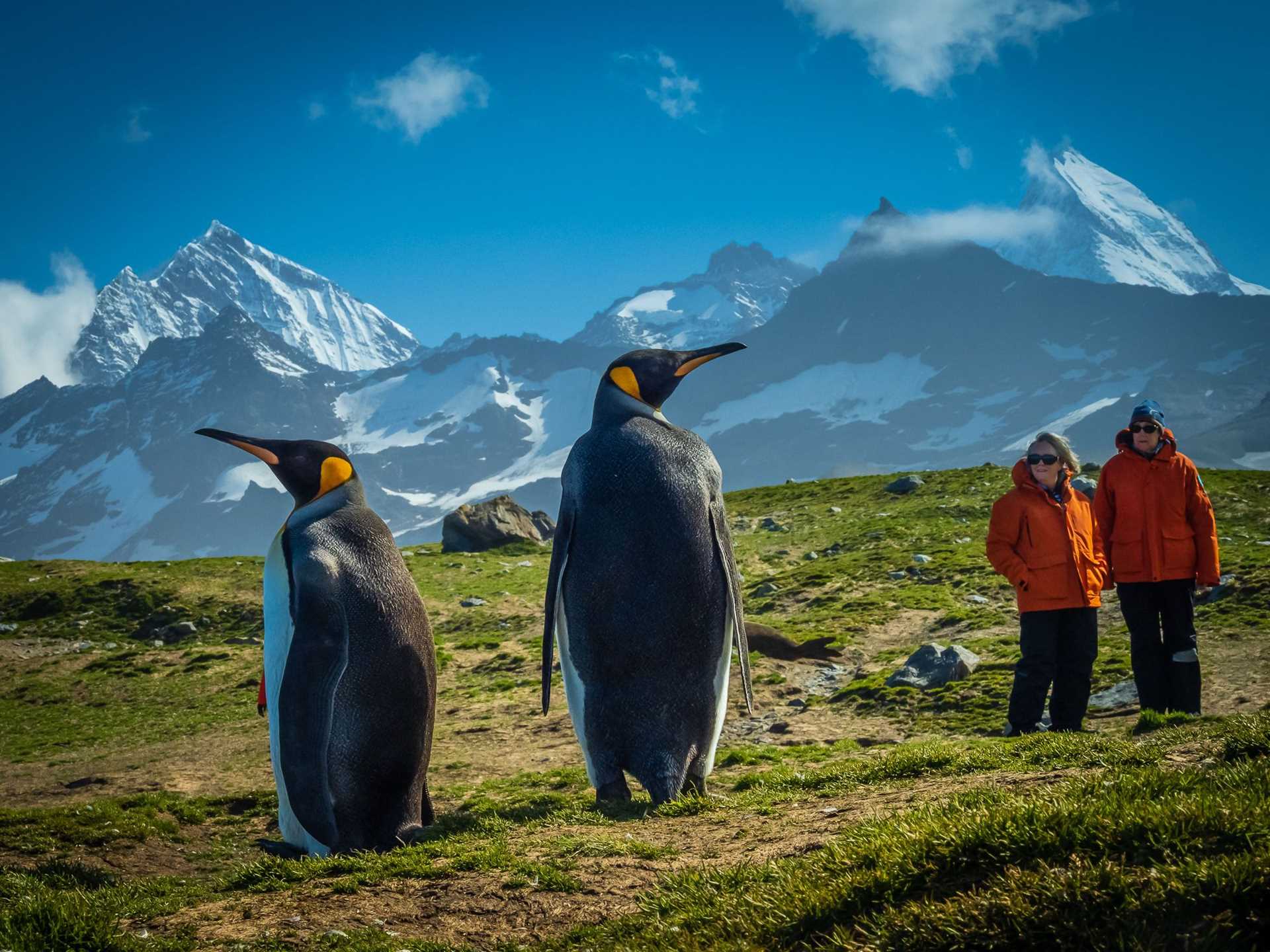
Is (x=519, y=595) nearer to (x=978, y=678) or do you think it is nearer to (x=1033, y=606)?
(x=978, y=678)

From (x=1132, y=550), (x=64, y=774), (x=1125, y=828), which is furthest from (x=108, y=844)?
(x=1132, y=550)

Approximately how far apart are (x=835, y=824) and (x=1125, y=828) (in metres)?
1.79

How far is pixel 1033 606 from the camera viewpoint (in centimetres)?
795

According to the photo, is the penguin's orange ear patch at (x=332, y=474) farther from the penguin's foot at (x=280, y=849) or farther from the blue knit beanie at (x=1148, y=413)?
the blue knit beanie at (x=1148, y=413)

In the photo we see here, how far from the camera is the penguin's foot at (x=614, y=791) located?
22.3 ft

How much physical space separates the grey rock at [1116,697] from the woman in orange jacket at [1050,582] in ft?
4.92

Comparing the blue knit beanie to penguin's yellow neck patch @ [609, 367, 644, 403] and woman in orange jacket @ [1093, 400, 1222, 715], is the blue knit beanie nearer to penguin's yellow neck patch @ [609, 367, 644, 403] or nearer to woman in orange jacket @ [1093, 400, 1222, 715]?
woman in orange jacket @ [1093, 400, 1222, 715]

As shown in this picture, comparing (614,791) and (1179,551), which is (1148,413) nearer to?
(1179,551)

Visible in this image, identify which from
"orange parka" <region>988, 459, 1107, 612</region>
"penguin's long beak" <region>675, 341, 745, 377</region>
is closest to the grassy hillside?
"orange parka" <region>988, 459, 1107, 612</region>

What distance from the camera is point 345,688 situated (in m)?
6.66

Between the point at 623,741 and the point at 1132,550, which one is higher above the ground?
the point at 1132,550

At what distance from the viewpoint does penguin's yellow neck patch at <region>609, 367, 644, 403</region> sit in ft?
26.1

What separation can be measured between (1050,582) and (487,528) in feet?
68.1

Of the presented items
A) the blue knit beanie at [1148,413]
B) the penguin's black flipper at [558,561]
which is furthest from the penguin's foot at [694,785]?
the blue knit beanie at [1148,413]
